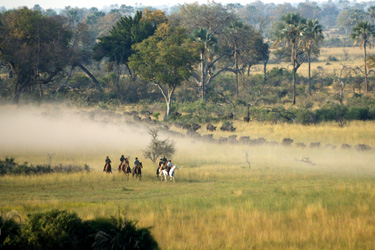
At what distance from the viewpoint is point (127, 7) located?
645ft

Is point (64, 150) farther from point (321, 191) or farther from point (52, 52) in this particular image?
point (52, 52)

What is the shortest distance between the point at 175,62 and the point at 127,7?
154 meters

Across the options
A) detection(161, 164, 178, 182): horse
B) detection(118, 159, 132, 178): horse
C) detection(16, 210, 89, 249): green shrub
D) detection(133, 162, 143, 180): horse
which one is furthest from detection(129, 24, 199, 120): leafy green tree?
detection(16, 210, 89, 249): green shrub

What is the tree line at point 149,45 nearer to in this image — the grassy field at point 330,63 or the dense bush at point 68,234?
the grassy field at point 330,63

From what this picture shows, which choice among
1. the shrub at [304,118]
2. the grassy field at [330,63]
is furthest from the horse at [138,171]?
the grassy field at [330,63]

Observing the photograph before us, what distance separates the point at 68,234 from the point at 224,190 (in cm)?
1005

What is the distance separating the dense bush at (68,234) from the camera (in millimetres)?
11352

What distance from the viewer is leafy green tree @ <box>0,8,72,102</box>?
59.2m

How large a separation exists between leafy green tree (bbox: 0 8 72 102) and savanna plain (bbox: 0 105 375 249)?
20.4 m

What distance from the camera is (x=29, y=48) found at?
60.0 m

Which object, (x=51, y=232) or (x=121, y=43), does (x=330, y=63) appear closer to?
(x=121, y=43)

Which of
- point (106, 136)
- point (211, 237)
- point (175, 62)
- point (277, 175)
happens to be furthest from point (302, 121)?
point (211, 237)

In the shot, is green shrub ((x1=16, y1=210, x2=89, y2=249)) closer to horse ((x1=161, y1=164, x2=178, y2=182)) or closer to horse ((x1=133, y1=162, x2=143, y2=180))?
horse ((x1=161, y1=164, x2=178, y2=182))

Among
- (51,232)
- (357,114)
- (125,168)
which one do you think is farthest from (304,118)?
(51,232)
